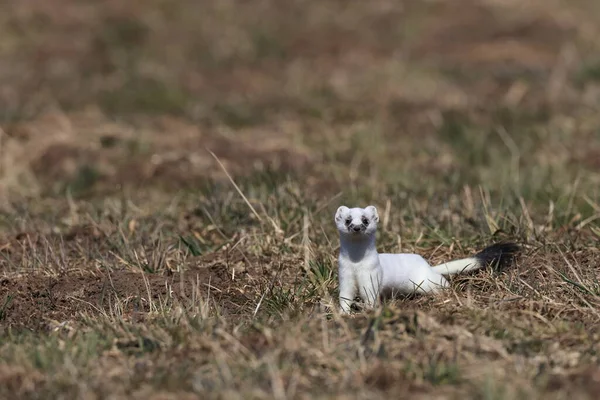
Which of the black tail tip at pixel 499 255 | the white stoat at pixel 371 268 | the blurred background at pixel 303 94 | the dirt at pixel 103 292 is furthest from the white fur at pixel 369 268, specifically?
the blurred background at pixel 303 94

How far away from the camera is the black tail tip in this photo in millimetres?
5293

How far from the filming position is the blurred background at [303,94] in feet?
27.3

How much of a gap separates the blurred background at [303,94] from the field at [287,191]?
3 centimetres

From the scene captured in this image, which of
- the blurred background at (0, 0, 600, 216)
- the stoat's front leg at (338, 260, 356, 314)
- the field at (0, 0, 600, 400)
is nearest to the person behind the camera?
the field at (0, 0, 600, 400)

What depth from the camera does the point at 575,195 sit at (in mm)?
7082

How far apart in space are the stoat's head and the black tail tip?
0.70 metres

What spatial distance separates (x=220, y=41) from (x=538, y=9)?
4.37 m

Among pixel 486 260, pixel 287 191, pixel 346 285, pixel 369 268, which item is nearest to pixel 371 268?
pixel 369 268

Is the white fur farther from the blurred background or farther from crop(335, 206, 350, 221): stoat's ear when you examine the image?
the blurred background

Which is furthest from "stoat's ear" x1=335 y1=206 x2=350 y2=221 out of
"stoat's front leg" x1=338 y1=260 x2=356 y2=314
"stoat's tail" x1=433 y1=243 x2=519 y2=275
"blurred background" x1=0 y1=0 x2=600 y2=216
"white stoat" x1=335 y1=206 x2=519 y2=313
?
A: "blurred background" x1=0 y1=0 x2=600 y2=216

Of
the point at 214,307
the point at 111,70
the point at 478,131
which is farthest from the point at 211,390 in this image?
the point at 111,70

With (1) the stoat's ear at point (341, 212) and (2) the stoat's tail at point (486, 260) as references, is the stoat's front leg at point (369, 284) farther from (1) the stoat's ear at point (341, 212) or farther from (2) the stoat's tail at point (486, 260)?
(2) the stoat's tail at point (486, 260)

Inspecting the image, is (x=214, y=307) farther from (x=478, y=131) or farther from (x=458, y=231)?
(x=478, y=131)

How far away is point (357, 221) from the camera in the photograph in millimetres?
4738
